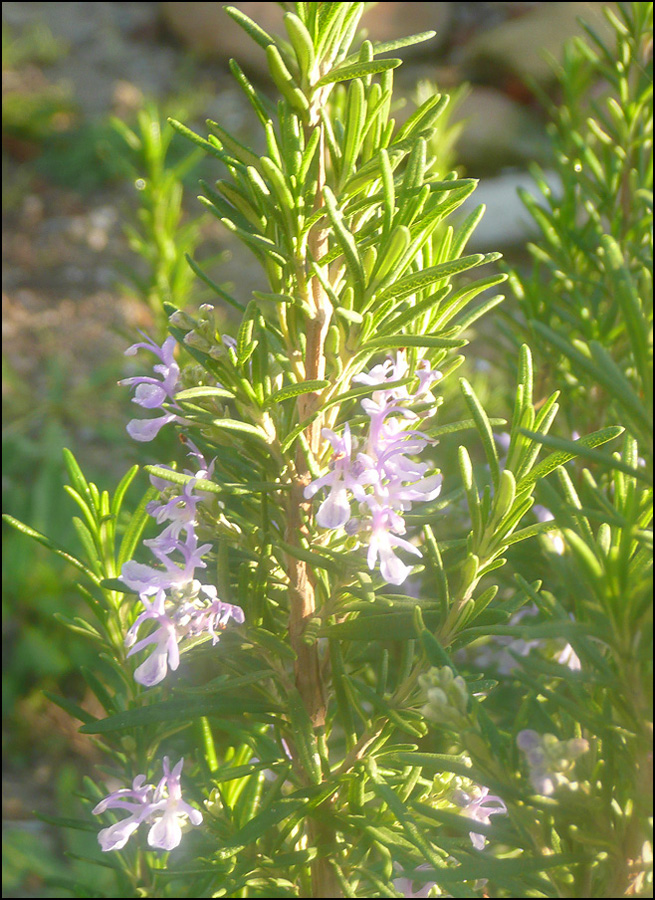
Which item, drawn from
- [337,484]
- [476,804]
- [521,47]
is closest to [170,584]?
[337,484]

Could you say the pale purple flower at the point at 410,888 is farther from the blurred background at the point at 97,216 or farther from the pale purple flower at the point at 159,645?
the blurred background at the point at 97,216

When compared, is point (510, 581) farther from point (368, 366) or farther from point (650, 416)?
point (650, 416)

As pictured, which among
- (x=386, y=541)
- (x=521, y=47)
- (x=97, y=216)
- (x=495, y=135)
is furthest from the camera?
(x=521, y=47)

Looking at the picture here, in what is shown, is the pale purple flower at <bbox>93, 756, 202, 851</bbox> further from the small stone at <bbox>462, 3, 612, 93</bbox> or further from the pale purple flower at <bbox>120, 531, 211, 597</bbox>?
the small stone at <bbox>462, 3, 612, 93</bbox>

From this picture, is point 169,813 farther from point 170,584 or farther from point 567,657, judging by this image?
point 567,657

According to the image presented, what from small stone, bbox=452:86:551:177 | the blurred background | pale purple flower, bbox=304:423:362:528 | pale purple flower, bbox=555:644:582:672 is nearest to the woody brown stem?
pale purple flower, bbox=304:423:362:528
